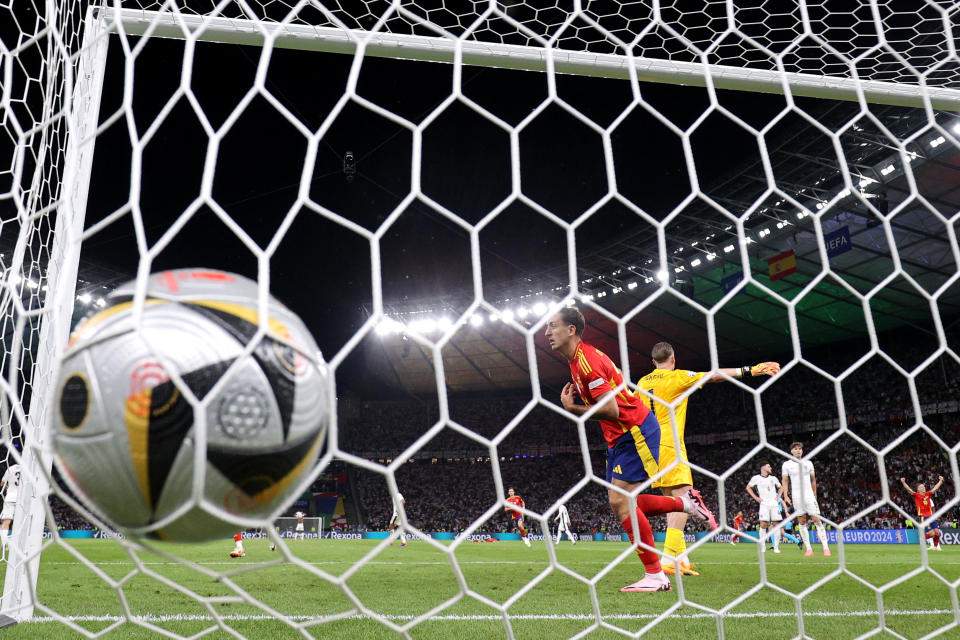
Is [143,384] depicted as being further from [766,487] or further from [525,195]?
[525,195]

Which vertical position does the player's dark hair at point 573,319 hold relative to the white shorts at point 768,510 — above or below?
above

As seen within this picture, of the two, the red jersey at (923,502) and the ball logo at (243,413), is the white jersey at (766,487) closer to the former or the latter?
the red jersey at (923,502)

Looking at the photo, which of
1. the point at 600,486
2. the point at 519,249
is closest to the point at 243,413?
the point at 519,249

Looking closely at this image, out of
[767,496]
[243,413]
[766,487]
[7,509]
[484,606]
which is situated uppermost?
[243,413]

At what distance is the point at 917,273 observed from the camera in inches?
665

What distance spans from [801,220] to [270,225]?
14227 millimetres

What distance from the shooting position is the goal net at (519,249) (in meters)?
2.16

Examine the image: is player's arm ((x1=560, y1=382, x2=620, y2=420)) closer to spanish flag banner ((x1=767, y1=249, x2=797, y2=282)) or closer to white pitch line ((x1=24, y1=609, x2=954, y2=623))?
white pitch line ((x1=24, y1=609, x2=954, y2=623))

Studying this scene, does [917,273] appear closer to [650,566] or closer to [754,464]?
[754,464]

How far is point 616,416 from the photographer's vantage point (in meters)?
3.32

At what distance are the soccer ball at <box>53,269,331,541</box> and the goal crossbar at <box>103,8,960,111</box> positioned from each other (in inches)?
66.4

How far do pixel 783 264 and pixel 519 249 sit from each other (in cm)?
764

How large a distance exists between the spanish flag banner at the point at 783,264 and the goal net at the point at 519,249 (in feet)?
0.37

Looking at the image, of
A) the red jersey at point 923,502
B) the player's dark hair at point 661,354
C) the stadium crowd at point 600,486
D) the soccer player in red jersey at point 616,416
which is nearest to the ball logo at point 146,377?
the soccer player in red jersey at point 616,416
